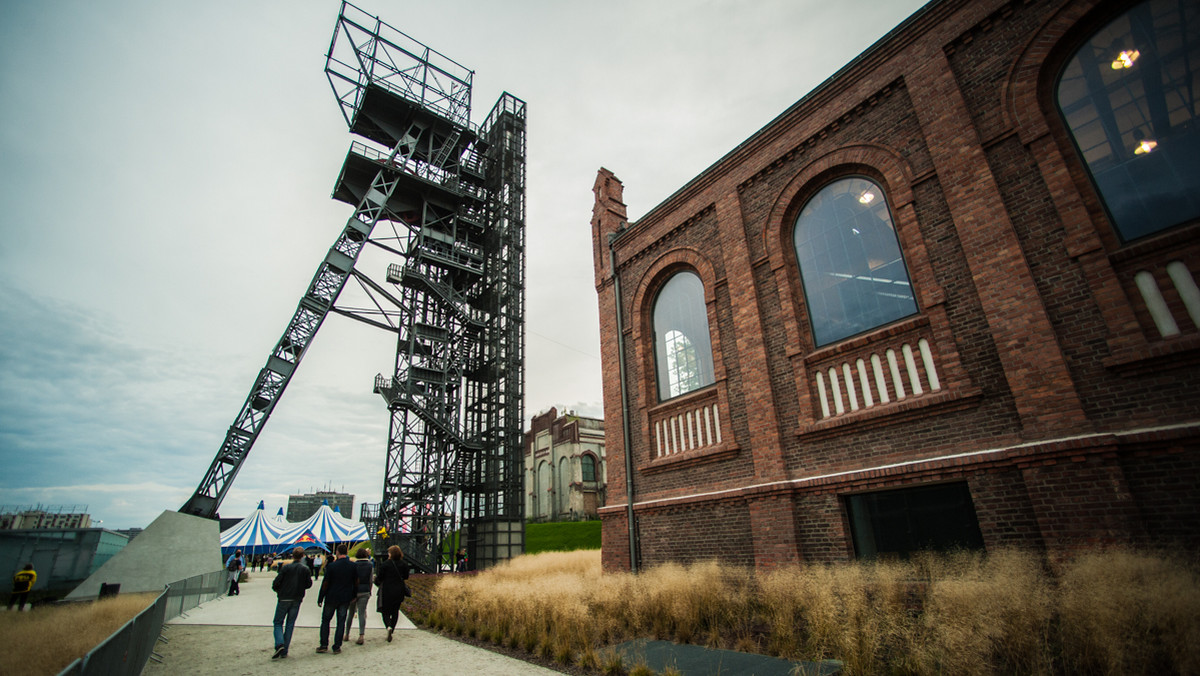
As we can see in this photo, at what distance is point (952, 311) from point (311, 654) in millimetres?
10101

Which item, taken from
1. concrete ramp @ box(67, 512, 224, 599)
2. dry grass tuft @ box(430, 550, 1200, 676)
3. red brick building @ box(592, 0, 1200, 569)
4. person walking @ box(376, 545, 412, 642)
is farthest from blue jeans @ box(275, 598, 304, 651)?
concrete ramp @ box(67, 512, 224, 599)

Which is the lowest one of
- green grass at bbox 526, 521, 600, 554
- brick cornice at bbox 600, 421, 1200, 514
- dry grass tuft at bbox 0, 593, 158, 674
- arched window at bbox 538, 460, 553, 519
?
green grass at bbox 526, 521, 600, 554

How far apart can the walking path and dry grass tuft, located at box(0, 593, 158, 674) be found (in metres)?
0.77

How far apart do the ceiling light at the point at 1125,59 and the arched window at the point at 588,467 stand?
41.5 metres

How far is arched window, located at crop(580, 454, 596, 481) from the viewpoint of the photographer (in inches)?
1748

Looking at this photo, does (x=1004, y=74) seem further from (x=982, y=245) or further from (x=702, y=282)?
(x=702, y=282)

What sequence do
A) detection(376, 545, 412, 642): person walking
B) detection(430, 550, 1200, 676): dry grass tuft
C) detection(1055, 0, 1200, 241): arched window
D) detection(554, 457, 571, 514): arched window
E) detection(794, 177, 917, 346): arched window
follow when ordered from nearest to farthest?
detection(430, 550, 1200, 676): dry grass tuft → detection(1055, 0, 1200, 241): arched window → detection(376, 545, 412, 642): person walking → detection(794, 177, 917, 346): arched window → detection(554, 457, 571, 514): arched window

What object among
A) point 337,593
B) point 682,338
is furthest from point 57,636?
point 682,338

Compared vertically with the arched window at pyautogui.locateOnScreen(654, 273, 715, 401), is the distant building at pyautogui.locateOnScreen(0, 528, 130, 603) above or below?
below

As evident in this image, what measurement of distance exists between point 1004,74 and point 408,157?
88.4ft

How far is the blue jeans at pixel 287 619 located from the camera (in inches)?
254

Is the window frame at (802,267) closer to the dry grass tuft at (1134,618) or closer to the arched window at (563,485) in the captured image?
the dry grass tuft at (1134,618)

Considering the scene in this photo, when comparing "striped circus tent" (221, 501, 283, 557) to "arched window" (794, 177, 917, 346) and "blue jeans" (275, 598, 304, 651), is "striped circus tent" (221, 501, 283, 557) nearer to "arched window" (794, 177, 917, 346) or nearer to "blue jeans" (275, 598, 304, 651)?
"blue jeans" (275, 598, 304, 651)

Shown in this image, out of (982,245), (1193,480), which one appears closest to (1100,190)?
(982,245)
